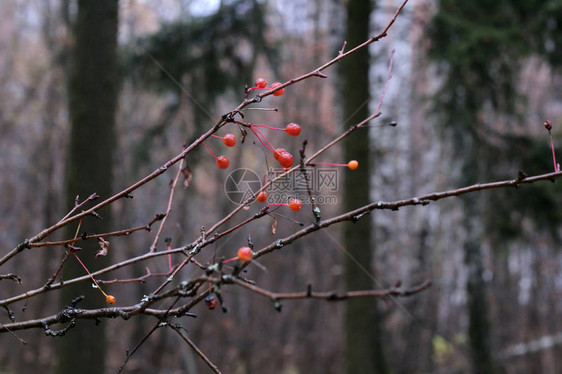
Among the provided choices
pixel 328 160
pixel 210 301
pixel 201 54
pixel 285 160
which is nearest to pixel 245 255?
pixel 210 301

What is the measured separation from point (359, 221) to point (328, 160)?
4.18m

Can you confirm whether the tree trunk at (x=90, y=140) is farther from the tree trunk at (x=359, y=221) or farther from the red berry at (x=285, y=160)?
the red berry at (x=285, y=160)

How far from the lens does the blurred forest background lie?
468cm

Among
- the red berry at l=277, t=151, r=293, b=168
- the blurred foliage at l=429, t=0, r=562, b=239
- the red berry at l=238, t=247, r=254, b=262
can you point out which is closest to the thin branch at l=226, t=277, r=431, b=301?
the red berry at l=238, t=247, r=254, b=262

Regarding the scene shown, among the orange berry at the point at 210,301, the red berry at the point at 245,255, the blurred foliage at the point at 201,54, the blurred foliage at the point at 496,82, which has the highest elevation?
the blurred foliage at the point at 201,54

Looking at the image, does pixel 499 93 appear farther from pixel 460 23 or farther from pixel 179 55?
pixel 179 55

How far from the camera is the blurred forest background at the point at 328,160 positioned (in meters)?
4.68

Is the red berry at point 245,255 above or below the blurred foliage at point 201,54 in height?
below

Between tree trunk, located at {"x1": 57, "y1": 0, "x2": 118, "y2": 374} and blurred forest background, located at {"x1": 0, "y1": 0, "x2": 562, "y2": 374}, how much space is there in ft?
0.63

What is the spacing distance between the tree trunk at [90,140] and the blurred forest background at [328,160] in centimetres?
19

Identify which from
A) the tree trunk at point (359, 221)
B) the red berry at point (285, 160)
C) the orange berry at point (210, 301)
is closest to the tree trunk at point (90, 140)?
the tree trunk at point (359, 221)

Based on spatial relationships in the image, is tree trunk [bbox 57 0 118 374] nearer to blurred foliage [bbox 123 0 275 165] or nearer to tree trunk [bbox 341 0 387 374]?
blurred foliage [bbox 123 0 275 165]

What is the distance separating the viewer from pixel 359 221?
425 cm

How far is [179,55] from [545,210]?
13.9 feet
